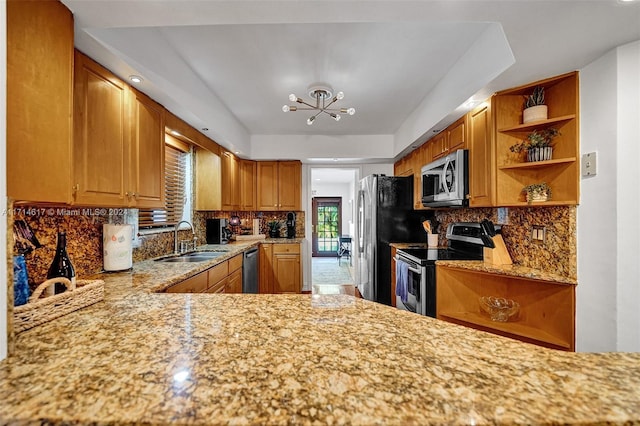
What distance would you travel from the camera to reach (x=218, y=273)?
255 cm

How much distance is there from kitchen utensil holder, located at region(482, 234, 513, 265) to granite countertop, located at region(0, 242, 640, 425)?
1.66 meters

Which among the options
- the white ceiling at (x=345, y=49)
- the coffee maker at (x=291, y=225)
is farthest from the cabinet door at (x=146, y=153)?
the coffee maker at (x=291, y=225)

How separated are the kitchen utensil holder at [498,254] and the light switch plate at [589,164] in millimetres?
761

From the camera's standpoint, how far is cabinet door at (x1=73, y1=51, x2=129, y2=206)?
4.65ft

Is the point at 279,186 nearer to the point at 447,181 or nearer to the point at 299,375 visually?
the point at 447,181

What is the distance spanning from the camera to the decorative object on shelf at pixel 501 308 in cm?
199

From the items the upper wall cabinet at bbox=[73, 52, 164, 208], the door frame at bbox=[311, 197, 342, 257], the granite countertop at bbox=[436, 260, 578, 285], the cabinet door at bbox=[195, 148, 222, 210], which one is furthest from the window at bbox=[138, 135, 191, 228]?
the door frame at bbox=[311, 197, 342, 257]

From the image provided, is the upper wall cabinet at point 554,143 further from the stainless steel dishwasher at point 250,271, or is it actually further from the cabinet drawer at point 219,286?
the stainless steel dishwasher at point 250,271

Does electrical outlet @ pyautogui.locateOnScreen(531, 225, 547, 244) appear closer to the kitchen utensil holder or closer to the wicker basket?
the kitchen utensil holder

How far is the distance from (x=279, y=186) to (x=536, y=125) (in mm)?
3481

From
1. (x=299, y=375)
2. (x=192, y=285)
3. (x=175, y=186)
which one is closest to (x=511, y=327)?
(x=299, y=375)

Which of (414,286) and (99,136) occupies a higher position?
(99,136)

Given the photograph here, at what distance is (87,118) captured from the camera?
1.46 m

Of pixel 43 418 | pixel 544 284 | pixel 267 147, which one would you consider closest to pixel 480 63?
pixel 544 284
